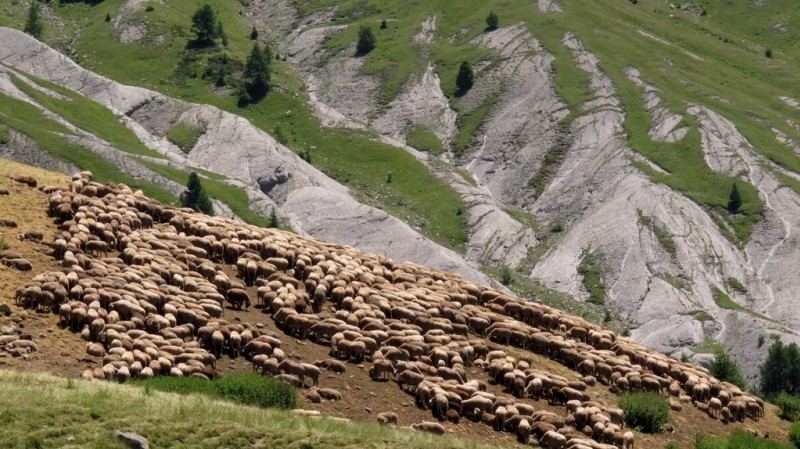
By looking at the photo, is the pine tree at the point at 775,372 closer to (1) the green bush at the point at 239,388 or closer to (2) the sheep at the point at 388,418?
(2) the sheep at the point at 388,418

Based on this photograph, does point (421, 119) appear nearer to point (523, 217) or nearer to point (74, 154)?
point (523, 217)

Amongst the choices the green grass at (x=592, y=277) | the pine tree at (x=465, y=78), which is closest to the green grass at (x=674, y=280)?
the green grass at (x=592, y=277)

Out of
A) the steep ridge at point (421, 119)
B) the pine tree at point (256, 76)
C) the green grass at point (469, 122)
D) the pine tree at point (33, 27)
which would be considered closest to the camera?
the steep ridge at point (421, 119)

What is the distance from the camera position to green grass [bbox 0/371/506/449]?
1132 inches

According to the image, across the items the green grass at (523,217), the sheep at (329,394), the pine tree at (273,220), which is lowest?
the pine tree at (273,220)

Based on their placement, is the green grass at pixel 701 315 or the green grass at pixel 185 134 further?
the green grass at pixel 185 134

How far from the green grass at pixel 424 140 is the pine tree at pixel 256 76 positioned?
25.8 meters

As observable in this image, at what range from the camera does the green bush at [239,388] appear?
34.6 meters

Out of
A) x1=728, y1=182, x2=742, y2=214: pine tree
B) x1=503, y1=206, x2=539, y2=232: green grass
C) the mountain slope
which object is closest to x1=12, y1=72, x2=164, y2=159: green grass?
the mountain slope

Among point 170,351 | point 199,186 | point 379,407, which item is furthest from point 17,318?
point 199,186

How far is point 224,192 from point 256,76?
162ft

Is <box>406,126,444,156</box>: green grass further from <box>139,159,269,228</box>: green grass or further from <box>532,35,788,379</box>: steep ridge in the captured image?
A: <box>139,159,269,228</box>: green grass

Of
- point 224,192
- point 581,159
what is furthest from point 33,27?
point 581,159

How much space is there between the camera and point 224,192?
469ft
